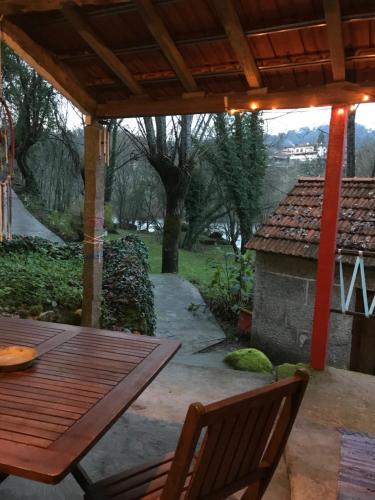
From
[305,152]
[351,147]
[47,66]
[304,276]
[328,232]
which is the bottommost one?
[304,276]

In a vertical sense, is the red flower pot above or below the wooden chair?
below

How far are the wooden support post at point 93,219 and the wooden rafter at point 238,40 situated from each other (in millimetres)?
1483

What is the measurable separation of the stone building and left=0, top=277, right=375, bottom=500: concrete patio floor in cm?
250

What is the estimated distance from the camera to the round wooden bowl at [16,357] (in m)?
1.64

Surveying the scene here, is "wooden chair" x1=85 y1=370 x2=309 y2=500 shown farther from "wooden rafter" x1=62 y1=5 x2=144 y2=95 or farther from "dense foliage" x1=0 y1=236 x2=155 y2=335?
"dense foliage" x1=0 y1=236 x2=155 y2=335

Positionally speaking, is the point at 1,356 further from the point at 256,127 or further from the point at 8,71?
the point at 256,127

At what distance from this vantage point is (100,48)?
291cm

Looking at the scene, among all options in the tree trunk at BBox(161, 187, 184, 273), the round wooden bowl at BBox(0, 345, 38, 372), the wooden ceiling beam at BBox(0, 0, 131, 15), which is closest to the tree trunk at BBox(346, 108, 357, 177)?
the tree trunk at BBox(161, 187, 184, 273)

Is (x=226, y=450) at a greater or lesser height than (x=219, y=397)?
greater

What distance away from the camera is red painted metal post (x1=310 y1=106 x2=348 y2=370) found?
3.10 meters

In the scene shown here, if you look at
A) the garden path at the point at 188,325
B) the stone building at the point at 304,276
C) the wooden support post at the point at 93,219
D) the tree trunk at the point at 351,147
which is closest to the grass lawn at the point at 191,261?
the garden path at the point at 188,325

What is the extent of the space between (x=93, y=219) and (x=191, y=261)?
12565mm

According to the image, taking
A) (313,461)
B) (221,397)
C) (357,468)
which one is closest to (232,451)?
(357,468)

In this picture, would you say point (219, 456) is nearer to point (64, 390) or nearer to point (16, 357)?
point (64, 390)
